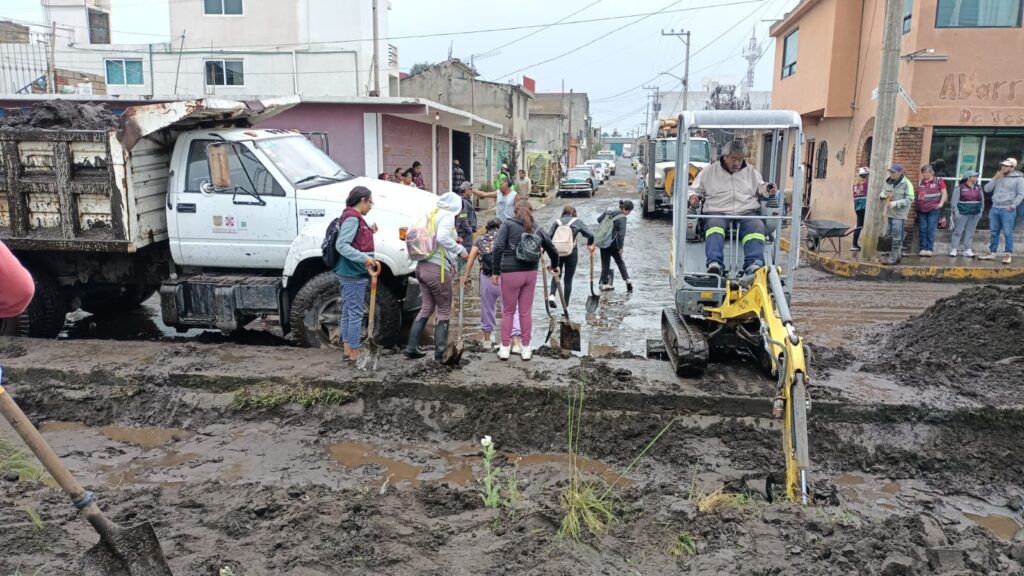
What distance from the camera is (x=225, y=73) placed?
30.1 metres

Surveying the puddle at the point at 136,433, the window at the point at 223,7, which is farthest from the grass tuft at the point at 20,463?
the window at the point at 223,7

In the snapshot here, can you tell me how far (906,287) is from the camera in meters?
12.3

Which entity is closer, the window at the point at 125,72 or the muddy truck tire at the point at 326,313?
the muddy truck tire at the point at 326,313

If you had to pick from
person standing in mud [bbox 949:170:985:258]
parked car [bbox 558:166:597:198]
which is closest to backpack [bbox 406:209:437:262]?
person standing in mud [bbox 949:170:985:258]

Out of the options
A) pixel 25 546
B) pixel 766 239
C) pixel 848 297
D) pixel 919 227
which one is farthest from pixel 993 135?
pixel 25 546

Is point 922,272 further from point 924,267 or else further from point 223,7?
point 223,7

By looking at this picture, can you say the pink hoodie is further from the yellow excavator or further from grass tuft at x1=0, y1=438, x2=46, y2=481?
the yellow excavator

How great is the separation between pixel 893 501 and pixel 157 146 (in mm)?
8086

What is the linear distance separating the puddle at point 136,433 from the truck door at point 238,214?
88.8 inches

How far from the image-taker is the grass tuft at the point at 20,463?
5.36 metres

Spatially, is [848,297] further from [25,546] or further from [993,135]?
[25,546]

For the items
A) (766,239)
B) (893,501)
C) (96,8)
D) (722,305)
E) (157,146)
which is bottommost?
(893,501)

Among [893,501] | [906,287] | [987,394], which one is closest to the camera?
[893,501]

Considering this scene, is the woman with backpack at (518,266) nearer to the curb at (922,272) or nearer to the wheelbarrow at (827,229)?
the curb at (922,272)
